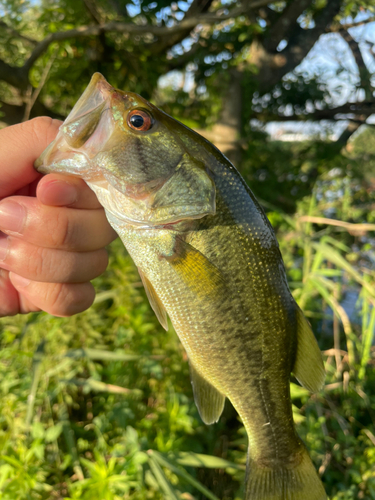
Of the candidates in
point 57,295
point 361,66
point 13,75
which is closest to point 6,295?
point 57,295

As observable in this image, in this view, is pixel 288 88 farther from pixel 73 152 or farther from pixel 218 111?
pixel 73 152

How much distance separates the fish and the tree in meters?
2.10

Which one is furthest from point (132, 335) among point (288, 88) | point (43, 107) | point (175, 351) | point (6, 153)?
point (288, 88)

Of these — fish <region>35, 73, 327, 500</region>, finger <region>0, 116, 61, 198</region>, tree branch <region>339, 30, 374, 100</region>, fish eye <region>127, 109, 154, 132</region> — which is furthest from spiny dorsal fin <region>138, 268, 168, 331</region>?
tree branch <region>339, 30, 374, 100</region>

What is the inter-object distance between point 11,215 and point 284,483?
123 centimetres

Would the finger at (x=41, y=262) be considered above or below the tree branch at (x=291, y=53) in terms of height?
below

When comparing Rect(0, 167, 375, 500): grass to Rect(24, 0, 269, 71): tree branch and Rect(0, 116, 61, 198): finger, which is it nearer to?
Rect(0, 116, 61, 198): finger

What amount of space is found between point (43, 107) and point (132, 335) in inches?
87.3

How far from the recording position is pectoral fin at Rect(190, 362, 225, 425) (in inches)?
42.6

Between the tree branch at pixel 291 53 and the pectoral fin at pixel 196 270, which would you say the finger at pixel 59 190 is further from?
the tree branch at pixel 291 53

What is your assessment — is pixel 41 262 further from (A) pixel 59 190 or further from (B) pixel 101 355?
(B) pixel 101 355

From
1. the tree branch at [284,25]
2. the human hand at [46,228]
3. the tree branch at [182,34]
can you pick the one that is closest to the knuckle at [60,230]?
the human hand at [46,228]

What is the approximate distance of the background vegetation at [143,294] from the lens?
173cm

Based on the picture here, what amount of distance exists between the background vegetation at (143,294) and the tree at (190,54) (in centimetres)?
2
